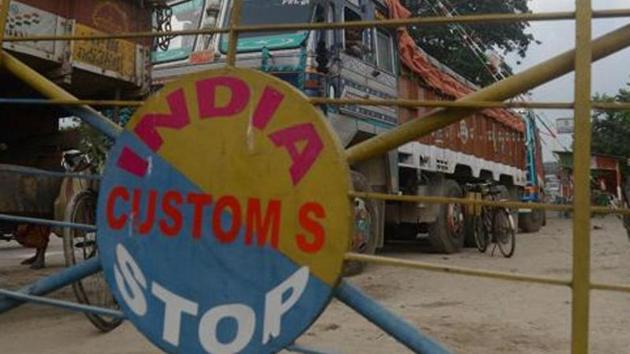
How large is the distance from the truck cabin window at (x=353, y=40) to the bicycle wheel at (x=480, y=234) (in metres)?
4.21

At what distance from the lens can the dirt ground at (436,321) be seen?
4035 millimetres

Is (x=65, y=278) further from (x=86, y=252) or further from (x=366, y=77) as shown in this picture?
(x=366, y=77)

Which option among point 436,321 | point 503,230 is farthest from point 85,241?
point 503,230

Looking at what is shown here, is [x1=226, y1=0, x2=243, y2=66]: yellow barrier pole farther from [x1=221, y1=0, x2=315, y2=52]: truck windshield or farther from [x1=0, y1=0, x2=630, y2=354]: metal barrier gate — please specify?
[x1=221, y1=0, x2=315, y2=52]: truck windshield

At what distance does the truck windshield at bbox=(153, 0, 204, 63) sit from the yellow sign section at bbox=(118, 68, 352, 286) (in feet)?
16.6

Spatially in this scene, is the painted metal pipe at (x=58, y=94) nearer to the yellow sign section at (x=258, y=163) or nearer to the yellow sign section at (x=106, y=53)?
the yellow sign section at (x=258, y=163)

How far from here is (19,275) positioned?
7074 mm

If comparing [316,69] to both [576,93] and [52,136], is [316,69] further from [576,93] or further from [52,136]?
→ [576,93]

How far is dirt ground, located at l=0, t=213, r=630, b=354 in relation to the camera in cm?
404

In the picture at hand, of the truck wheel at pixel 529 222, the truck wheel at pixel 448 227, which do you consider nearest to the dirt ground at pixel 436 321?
the truck wheel at pixel 448 227

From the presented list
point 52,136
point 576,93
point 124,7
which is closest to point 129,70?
point 124,7

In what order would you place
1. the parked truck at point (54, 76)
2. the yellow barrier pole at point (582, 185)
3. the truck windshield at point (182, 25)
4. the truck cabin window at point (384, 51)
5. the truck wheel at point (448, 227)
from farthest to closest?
1. the truck wheel at point (448, 227)
2. the truck cabin window at point (384, 51)
3. the truck windshield at point (182, 25)
4. the parked truck at point (54, 76)
5. the yellow barrier pole at point (582, 185)

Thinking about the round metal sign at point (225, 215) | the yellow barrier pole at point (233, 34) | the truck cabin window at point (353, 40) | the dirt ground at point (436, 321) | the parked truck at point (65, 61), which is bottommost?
the dirt ground at point (436, 321)

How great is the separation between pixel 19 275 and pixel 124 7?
3.56 meters
